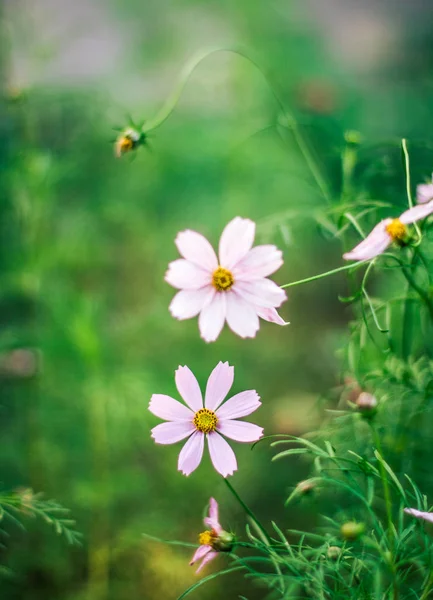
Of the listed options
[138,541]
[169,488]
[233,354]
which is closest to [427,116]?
[233,354]

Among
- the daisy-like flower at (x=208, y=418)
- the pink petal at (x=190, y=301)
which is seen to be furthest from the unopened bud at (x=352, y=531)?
the pink petal at (x=190, y=301)

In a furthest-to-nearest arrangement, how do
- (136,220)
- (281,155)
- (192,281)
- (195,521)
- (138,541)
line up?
(281,155) → (136,220) → (195,521) → (138,541) → (192,281)

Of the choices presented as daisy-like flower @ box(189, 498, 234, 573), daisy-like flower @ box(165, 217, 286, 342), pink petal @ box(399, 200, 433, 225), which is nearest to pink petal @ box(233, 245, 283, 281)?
daisy-like flower @ box(165, 217, 286, 342)

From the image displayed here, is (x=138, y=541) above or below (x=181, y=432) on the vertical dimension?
below

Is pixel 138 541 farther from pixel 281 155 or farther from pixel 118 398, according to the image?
pixel 281 155

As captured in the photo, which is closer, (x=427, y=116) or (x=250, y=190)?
(x=250, y=190)

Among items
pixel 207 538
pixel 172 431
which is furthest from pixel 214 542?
pixel 172 431

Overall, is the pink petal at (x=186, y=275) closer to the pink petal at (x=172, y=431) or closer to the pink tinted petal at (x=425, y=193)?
the pink petal at (x=172, y=431)
